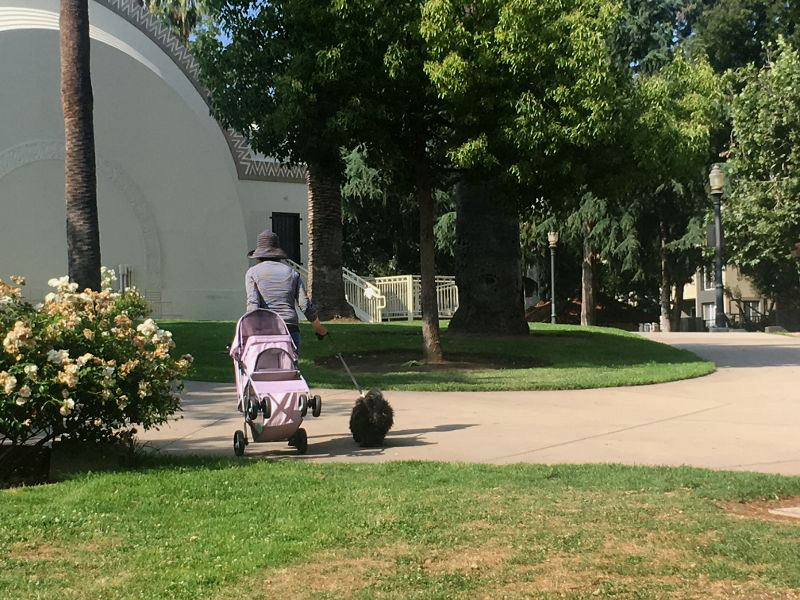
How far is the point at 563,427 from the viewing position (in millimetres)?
8805

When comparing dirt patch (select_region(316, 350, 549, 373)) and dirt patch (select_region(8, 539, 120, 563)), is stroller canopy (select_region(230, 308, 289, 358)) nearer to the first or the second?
dirt patch (select_region(8, 539, 120, 563))

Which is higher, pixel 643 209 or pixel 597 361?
pixel 643 209

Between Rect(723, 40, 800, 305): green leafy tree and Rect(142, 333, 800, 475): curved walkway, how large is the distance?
1852cm

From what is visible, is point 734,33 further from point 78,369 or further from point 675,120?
point 78,369

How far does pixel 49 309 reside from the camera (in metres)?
6.97

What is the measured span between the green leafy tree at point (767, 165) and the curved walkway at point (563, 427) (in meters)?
18.5

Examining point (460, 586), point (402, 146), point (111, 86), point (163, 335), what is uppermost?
point (111, 86)

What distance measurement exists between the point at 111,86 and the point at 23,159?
281 cm

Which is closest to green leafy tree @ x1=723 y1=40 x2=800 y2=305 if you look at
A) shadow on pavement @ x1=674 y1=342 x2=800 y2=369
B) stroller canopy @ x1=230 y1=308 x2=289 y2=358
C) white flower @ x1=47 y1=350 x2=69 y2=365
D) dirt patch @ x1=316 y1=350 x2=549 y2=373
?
shadow on pavement @ x1=674 y1=342 x2=800 y2=369

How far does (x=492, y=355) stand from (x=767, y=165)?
62.4ft

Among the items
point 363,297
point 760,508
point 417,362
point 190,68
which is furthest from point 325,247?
point 760,508

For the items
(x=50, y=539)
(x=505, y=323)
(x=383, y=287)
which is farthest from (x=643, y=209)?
(x=50, y=539)

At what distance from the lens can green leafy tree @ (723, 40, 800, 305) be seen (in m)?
28.6

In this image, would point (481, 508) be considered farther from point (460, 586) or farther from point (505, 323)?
point (505, 323)
